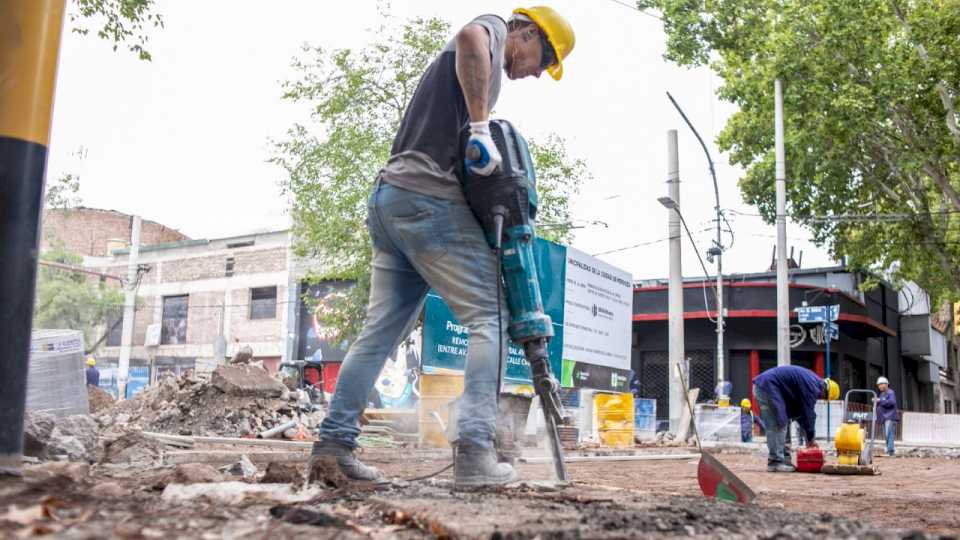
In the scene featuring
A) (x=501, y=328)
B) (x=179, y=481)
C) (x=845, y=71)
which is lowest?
(x=179, y=481)

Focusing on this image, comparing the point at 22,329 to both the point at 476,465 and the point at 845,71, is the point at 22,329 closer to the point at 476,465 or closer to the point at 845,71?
the point at 476,465

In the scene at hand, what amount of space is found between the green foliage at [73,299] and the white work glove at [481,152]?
4263cm

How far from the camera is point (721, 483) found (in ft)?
14.1

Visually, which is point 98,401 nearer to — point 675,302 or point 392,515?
point 675,302

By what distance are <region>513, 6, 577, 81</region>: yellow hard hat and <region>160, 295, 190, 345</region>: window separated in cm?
4377

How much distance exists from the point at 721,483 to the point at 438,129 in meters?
2.30

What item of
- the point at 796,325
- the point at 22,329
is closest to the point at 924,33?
the point at 796,325

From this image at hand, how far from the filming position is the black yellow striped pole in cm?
259

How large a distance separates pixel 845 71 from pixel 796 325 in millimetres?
10833

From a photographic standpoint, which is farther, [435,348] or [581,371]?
[581,371]

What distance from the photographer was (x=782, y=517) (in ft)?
8.29

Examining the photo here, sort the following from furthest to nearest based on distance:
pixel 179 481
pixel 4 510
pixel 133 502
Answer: pixel 179 481
pixel 133 502
pixel 4 510

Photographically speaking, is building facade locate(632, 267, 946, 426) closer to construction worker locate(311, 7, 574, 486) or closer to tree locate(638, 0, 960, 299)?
tree locate(638, 0, 960, 299)

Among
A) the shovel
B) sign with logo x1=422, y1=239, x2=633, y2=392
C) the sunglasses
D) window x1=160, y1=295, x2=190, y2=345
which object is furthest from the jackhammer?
window x1=160, y1=295, x2=190, y2=345
